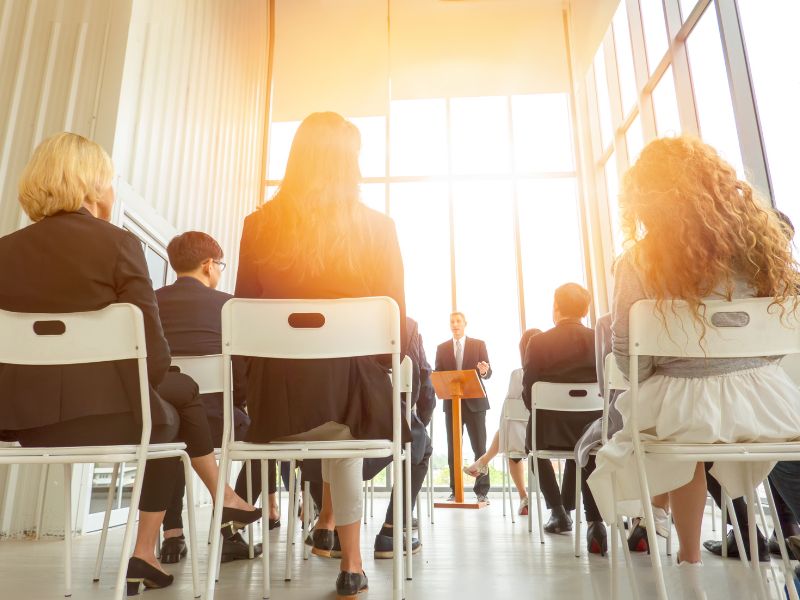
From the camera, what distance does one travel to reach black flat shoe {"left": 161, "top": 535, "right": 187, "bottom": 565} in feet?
7.48

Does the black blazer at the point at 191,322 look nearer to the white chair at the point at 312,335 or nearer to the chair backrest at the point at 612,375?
the white chair at the point at 312,335

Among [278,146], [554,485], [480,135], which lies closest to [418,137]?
[480,135]

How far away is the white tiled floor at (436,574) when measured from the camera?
1.75 m

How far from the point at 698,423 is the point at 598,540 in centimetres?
134

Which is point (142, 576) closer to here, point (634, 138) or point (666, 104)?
point (666, 104)

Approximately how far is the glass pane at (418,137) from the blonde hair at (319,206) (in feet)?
18.9

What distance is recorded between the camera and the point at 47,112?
11.3ft

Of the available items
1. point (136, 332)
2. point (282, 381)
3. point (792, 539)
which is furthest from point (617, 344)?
point (136, 332)

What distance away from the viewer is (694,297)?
4.53ft

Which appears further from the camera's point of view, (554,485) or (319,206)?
(554,485)

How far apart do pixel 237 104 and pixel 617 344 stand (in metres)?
5.64

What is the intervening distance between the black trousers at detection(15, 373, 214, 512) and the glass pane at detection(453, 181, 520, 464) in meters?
4.69

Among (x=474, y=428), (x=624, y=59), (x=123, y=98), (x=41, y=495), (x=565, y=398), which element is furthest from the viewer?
(x=624, y=59)

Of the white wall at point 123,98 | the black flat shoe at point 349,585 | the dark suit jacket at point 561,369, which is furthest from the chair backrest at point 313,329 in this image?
the white wall at point 123,98
